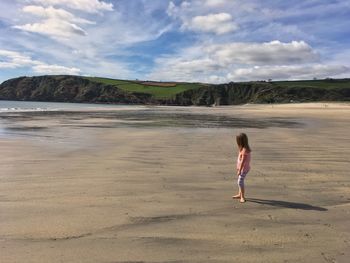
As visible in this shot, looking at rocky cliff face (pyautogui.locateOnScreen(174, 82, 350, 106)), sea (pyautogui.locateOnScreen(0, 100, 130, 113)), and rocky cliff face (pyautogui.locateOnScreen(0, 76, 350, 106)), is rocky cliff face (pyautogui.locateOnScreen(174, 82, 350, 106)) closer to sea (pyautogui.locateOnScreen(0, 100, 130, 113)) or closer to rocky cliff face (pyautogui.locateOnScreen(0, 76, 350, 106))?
rocky cliff face (pyautogui.locateOnScreen(0, 76, 350, 106))

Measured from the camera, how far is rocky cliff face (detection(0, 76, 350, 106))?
132 m

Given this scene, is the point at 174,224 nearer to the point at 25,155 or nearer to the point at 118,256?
the point at 118,256

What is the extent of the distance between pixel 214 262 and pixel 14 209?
4.00 m

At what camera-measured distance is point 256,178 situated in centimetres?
1103

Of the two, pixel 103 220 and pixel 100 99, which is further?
pixel 100 99

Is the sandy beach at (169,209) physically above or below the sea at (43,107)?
above

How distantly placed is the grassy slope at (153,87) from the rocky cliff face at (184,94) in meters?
3.19

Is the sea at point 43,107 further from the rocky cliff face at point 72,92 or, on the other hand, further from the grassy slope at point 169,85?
the grassy slope at point 169,85

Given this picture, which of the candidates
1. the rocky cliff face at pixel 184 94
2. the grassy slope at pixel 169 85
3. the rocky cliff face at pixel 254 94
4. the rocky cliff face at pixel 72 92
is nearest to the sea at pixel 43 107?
the rocky cliff face at pixel 254 94

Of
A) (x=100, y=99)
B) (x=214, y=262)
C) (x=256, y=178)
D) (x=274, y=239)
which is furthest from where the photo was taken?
(x=100, y=99)

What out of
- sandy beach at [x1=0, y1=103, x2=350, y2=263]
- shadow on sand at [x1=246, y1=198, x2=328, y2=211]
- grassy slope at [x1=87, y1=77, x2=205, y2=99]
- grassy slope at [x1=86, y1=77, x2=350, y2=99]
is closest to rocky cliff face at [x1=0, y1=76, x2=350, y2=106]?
grassy slope at [x1=87, y1=77, x2=205, y2=99]

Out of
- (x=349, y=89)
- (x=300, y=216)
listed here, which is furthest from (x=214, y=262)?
Result: (x=349, y=89)

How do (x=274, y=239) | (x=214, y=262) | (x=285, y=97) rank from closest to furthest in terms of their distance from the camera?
(x=214, y=262), (x=274, y=239), (x=285, y=97)

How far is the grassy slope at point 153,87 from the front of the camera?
527 feet
